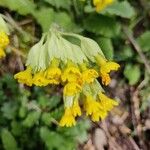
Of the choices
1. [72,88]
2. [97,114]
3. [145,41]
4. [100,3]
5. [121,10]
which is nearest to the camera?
[72,88]

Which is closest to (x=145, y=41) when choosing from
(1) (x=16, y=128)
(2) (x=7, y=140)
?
(1) (x=16, y=128)

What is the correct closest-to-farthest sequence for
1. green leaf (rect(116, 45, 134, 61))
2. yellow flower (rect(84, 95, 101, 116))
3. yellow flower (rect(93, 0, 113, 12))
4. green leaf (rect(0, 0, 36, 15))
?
yellow flower (rect(84, 95, 101, 116)), yellow flower (rect(93, 0, 113, 12)), green leaf (rect(0, 0, 36, 15)), green leaf (rect(116, 45, 134, 61))

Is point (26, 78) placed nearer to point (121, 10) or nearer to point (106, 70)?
point (106, 70)

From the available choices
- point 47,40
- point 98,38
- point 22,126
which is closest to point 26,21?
point 98,38

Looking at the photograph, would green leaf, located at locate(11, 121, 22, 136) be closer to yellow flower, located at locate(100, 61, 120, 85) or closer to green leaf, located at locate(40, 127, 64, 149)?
green leaf, located at locate(40, 127, 64, 149)

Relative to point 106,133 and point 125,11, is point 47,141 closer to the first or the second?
point 106,133

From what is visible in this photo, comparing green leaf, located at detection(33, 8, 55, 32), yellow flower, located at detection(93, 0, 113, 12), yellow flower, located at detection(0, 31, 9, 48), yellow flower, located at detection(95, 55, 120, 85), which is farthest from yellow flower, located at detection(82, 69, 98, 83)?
green leaf, located at detection(33, 8, 55, 32)
